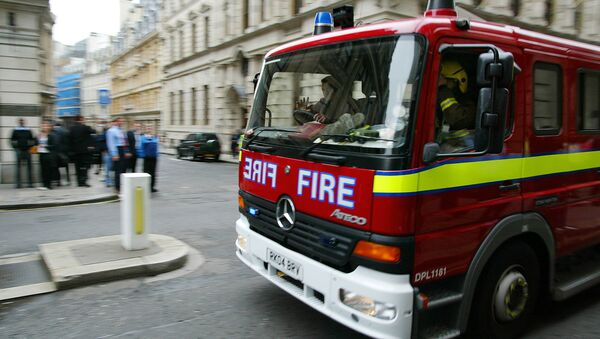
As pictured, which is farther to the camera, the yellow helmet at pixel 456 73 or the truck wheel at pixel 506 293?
the truck wheel at pixel 506 293

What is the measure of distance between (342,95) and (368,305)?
63.2 inches

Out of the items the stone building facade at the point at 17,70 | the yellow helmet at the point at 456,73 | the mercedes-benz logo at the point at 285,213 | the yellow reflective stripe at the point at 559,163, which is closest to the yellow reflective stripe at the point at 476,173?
the yellow reflective stripe at the point at 559,163

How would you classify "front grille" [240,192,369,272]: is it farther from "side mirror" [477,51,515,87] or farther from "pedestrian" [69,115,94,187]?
"pedestrian" [69,115,94,187]

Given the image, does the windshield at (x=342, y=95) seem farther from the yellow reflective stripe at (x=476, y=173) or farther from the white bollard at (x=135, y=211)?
the white bollard at (x=135, y=211)

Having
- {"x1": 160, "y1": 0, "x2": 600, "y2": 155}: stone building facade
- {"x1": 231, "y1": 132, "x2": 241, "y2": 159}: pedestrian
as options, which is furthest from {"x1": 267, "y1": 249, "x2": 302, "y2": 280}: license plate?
{"x1": 231, "y1": 132, "x2": 241, "y2": 159}: pedestrian

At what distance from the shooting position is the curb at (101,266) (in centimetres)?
484

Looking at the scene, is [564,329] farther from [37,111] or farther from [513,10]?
[513,10]

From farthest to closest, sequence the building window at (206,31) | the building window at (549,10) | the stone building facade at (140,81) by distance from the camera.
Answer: the stone building facade at (140,81) < the building window at (206,31) < the building window at (549,10)

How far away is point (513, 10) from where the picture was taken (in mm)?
22672

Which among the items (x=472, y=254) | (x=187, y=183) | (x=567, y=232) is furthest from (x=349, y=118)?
(x=187, y=183)

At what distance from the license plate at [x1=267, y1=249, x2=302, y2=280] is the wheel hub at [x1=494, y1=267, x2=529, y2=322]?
154 centimetres

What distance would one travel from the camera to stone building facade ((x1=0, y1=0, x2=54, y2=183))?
12.3 meters

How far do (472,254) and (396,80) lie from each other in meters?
1.38

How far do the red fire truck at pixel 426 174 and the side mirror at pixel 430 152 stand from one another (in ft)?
0.05
